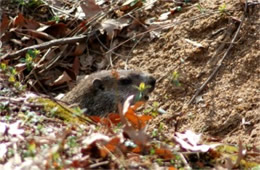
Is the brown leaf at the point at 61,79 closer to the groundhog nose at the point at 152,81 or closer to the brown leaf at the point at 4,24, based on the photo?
the brown leaf at the point at 4,24

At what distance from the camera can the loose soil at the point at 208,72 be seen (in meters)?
6.40

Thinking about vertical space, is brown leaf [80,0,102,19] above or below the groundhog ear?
above

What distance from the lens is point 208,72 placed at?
22.5ft

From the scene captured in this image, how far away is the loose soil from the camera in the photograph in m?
6.40

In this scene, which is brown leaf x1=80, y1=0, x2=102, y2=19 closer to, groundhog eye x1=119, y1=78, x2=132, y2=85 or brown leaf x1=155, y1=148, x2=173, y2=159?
groundhog eye x1=119, y1=78, x2=132, y2=85

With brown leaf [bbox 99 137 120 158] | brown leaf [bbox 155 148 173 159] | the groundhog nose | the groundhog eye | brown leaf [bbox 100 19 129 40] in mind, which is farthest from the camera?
brown leaf [bbox 100 19 129 40]

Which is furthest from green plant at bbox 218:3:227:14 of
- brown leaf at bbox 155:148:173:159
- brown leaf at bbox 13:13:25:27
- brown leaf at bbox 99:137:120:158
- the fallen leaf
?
brown leaf at bbox 99:137:120:158

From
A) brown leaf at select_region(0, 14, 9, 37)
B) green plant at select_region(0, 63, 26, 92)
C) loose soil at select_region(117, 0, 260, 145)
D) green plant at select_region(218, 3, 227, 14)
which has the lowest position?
loose soil at select_region(117, 0, 260, 145)

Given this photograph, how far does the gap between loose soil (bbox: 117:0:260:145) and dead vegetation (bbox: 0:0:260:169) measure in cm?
1

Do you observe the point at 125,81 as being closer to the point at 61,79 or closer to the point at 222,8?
the point at 61,79

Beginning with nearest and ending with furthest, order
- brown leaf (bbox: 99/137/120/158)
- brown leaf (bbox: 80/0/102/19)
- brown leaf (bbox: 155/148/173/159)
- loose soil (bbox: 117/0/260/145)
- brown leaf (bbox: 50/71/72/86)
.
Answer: brown leaf (bbox: 99/137/120/158), brown leaf (bbox: 155/148/173/159), loose soil (bbox: 117/0/260/145), brown leaf (bbox: 50/71/72/86), brown leaf (bbox: 80/0/102/19)

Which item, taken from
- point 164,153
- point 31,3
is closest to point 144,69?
point 31,3

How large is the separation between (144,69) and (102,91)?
0.56 m

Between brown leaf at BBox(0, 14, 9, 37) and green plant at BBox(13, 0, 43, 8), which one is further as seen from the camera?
green plant at BBox(13, 0, 43, 8)
